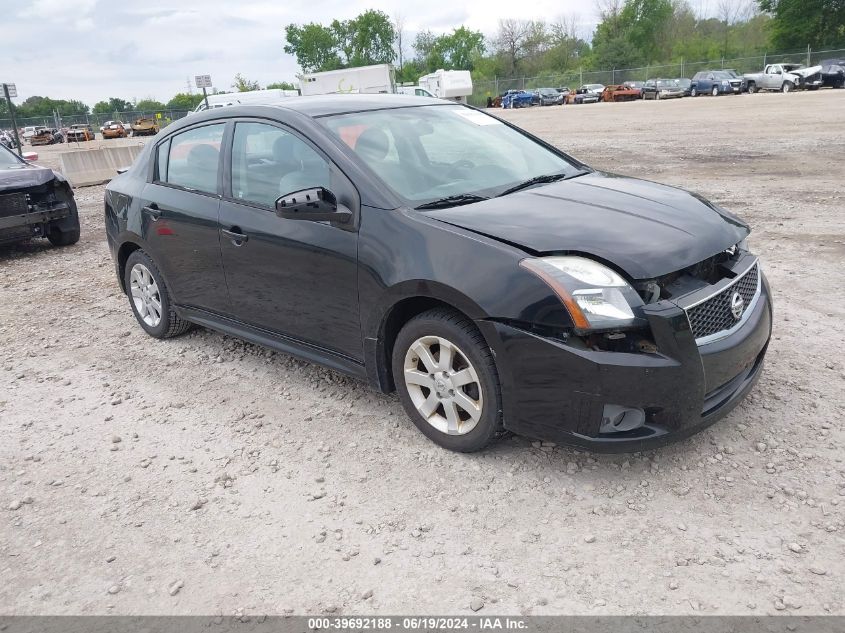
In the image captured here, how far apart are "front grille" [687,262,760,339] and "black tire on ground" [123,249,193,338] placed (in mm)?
3620

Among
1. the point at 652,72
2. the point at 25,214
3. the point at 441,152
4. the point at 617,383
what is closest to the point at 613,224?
the point at 617,383

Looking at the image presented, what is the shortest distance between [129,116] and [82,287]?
65.3 m

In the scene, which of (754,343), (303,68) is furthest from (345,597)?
(303,68)

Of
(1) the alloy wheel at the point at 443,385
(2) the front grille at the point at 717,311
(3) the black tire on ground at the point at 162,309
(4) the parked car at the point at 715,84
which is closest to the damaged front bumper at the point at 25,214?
(3) the black tire on ground at the point at 162,309

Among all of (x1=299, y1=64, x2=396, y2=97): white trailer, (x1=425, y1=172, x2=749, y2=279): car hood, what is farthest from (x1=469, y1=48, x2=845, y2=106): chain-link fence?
(x1=425, y1=172, x2=749, y2=279): car hood

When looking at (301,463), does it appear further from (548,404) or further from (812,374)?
(812,374)

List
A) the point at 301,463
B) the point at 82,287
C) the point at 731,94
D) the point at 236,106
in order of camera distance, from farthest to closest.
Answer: the point at 731,94 < the point at 82,287 < the point at 236,106 < the point at 301,463

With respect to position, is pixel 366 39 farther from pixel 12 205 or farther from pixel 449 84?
pixel 12 205

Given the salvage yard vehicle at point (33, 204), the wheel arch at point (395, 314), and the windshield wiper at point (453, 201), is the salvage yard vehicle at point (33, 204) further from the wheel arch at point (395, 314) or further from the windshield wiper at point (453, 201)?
the windshield wiper at point (453, 201)

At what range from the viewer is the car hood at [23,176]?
839 centimetres

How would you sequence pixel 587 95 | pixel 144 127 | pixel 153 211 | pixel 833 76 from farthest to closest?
pixel 144 127, pixel 587 95, pixel 833 76, pixel 153 211

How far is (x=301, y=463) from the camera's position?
3.57 meters

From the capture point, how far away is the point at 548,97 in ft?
169

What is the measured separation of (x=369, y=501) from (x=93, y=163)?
15.5 m
